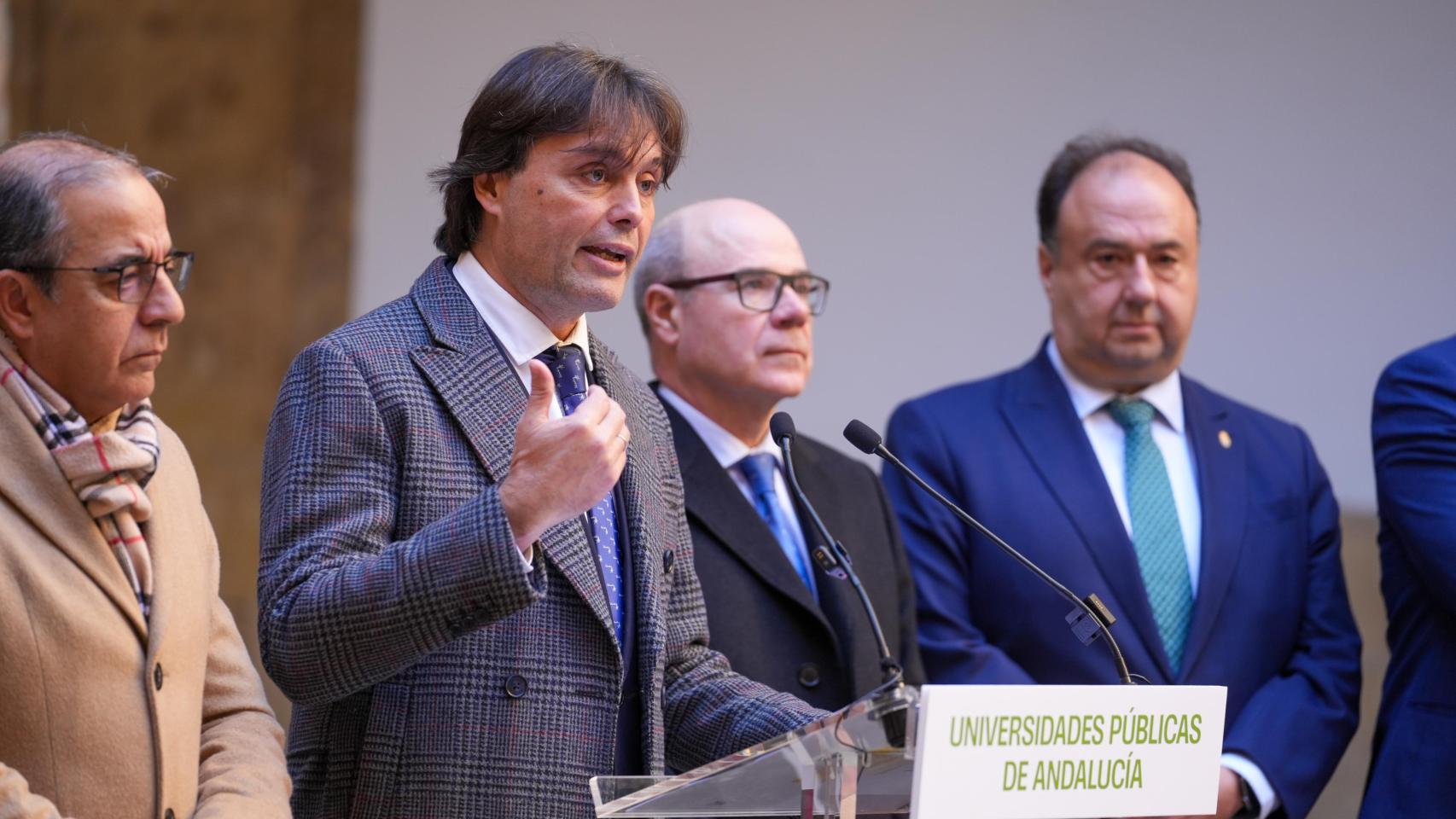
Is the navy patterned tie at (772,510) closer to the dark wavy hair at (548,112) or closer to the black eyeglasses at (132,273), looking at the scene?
the dark wavy hair at (548,112)

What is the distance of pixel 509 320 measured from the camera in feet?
8.10

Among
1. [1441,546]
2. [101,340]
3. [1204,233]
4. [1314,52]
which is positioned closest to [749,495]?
[1441,546]

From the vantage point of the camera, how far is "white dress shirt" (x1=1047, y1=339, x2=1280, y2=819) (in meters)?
3.58

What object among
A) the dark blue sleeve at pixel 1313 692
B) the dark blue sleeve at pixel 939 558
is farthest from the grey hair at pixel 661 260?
the dark blue sleeve at pixel 1313 692

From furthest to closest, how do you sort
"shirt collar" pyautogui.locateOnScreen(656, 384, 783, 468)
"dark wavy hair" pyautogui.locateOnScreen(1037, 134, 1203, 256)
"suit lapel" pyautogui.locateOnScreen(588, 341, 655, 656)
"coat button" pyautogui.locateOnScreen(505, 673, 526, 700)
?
"dark wavy hair" pyautogui.locateOnScreen(1037, 134, 1203, 256)
"shirt collar" pyautogui.locateOnScreen(656, 384, 783, 468)
"suit lapel" pyautogui.locateOnScreen(588, 341, 655, 656)
"coat button" pyautogui.locateOnScreen(505, 673, 526, 700)

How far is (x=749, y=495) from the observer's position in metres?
3.37

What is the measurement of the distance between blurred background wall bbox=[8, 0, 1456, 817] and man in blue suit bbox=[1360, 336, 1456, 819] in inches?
61.8

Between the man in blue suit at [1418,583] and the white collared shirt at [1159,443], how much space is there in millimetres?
388

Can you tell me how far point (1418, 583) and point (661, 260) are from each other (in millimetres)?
1657

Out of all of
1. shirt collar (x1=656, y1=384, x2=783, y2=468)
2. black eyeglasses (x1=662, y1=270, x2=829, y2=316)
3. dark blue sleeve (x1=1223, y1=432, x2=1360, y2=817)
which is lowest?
dark blue sleeve (x1=1223, y1=432, x2=1360, y2=817)

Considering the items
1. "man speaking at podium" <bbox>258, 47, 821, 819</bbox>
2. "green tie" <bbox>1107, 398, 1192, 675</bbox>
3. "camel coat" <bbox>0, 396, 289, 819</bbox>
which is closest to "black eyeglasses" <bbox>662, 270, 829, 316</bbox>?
"green tie" <bbox>1107, 398, 1192, 675</bbox>

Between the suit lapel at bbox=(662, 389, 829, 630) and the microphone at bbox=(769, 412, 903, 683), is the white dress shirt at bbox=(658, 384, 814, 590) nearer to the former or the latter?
the suit lapel at bbox=(662, 389, 829, 630)

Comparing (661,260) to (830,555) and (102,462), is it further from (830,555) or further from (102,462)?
(102,462)

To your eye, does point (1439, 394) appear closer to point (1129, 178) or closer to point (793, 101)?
point (1129, 178)
